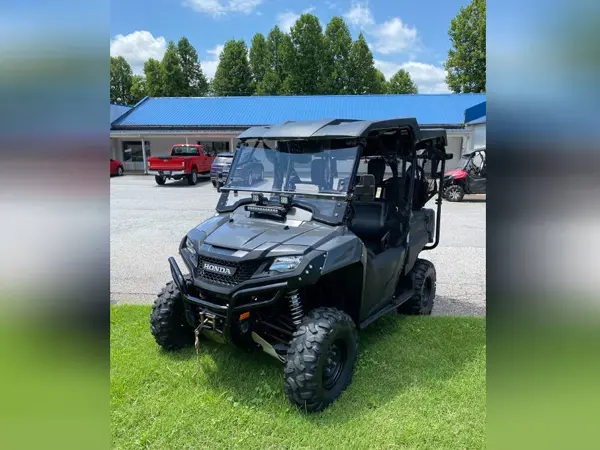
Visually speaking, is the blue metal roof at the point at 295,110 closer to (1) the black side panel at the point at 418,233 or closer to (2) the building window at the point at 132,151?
(2) the building window at the point at 132,151

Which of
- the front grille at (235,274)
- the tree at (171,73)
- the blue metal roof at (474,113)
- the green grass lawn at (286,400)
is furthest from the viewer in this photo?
the tree at (171,73)

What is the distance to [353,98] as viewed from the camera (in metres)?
30.6

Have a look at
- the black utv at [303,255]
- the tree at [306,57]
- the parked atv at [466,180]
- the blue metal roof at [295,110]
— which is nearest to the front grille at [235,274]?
the black utv at [303,255]

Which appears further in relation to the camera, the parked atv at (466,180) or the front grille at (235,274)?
the parked atv at (466,180)

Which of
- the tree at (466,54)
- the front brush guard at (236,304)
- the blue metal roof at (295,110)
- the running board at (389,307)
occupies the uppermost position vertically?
the tree at (466,54)

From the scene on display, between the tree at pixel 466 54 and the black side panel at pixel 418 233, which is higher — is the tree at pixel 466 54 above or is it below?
above

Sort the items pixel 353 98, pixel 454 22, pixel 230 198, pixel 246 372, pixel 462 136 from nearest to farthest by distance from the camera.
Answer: pixel 246 372 → pixel 230 198 → pixel 462 136 → pixel 353 98 → pixel 454 22

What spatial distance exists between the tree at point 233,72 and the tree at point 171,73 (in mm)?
5361

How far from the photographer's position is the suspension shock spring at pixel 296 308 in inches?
140
